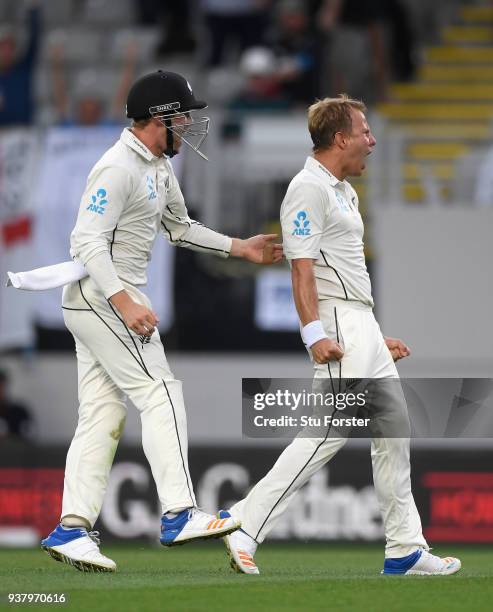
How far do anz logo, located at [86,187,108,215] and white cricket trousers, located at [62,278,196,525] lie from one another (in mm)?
360

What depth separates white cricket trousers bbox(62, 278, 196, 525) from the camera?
20.8 feet

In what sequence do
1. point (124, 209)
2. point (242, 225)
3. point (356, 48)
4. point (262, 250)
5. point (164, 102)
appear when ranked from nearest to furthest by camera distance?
point (124, 209), point (164, 102), point (262, 250), point (242, 225), point (356, 48)

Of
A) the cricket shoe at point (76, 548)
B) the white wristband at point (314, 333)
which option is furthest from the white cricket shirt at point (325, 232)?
the cricket shoe at point (76, 548)

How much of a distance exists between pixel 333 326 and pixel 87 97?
8493mm

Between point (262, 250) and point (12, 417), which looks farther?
point (12, 417)

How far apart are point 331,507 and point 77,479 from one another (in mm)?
5566

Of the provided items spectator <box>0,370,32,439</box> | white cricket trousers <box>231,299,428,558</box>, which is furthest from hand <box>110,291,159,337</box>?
spectator <box>0,370,32,439</box>

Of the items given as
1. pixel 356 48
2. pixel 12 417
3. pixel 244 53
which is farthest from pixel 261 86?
pixel 12 417

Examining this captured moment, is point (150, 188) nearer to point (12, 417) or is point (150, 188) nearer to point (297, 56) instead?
point (12, 417)

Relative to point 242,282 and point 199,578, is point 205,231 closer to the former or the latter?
point 199,578

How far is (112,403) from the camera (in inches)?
261

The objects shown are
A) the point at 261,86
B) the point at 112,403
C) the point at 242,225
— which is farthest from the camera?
the point at 261,86

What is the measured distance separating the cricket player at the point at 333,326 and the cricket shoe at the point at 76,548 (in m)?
0.57

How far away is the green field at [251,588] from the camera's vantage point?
210 inches
